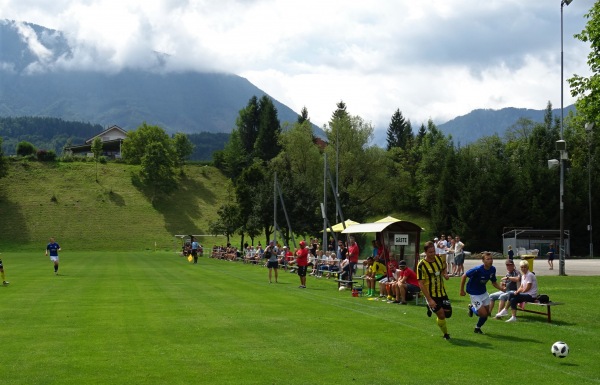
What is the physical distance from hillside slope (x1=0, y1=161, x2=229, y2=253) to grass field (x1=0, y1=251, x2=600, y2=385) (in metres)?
66.1

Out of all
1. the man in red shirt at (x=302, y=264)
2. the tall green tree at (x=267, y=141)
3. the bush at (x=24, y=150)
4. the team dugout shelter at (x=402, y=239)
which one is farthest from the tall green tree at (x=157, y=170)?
the team dugout shelter at (x=402, y=239)

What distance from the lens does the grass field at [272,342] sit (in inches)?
403

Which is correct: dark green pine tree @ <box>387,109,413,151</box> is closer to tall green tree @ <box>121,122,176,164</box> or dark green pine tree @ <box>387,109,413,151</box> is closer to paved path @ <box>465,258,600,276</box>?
tall green tree @ <box>121,122,176,164</box>

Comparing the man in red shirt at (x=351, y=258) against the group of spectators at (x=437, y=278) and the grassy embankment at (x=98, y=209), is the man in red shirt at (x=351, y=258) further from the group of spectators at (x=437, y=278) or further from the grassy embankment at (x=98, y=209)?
the grassy embankment at (x=98, y=209)

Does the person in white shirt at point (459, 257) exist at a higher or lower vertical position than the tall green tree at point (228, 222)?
lower

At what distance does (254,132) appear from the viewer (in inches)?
5207

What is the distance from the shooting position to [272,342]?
43.3 ft

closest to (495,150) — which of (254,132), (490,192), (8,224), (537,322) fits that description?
(490,192)

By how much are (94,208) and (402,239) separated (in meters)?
82.3

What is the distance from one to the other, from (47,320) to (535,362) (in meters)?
10.9

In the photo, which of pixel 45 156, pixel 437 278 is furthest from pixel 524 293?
pixel 45 156

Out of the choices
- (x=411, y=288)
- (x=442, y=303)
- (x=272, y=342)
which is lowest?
(x=272, y=342)

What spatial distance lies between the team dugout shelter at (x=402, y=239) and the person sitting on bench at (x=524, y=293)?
21.8ft

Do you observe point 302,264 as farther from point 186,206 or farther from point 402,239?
point 186,206
